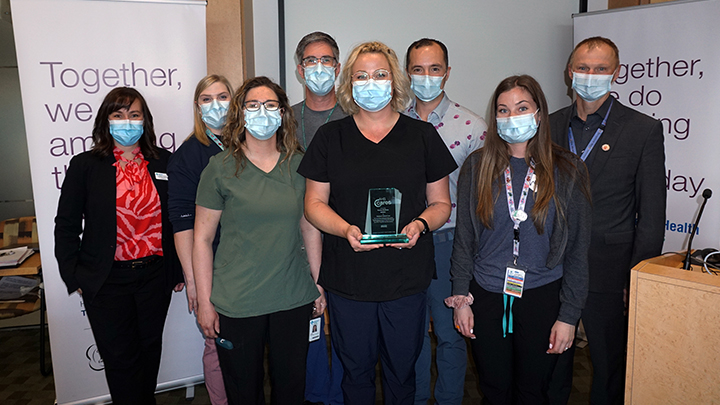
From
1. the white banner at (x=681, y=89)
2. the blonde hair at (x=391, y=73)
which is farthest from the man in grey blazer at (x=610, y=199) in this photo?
the white banner at (x=681, y=89)

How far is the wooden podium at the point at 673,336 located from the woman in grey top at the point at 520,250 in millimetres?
206

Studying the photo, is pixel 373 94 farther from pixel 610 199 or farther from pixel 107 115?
pixel 107 115

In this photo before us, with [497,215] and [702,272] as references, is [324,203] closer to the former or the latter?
[497,215]

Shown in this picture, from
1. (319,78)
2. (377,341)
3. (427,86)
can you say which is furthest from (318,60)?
(377,341)

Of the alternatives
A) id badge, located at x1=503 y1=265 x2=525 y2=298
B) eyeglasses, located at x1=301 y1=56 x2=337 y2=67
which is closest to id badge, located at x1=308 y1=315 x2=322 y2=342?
id badge, located at x1=503 y1=265 x2=525 y2=298

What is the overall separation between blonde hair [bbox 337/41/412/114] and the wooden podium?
3.72 ft

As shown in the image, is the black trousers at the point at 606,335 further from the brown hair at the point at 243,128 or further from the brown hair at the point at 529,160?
the brown hair at the point at 243,128

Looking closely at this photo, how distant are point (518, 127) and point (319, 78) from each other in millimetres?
1053

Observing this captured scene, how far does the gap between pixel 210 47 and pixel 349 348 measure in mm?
2290

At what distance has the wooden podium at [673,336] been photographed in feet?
5.10

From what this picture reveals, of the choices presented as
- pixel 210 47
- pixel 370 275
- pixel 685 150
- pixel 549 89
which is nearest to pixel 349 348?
pixel 370 275

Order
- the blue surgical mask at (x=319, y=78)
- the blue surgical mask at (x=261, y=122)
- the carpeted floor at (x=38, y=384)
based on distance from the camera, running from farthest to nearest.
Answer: the carpeted floor at (x=38, y=384), the blue surgical mask at (x=319, y=78), the blue surgical mask at (x=261, y=122)

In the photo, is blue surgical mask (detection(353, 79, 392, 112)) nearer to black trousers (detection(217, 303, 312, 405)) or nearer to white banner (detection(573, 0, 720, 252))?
black trousers (detection(217, 303, 312, 405))

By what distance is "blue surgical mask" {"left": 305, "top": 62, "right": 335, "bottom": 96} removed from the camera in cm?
241
